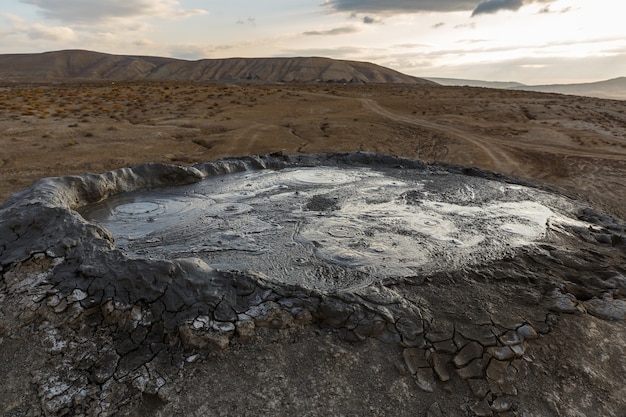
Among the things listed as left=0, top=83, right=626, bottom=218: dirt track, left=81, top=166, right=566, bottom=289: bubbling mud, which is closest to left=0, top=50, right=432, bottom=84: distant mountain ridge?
left=0, top=83, right=626, bottom=218: dirt track

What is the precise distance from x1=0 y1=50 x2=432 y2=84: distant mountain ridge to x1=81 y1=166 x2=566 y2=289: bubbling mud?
73.1 metres

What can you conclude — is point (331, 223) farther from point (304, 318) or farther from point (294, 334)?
point (294, 334)

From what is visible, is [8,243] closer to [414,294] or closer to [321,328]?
[321,328]

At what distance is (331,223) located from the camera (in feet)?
18.2

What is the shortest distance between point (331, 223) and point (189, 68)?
92.0 m

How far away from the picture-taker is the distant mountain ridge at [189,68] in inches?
3169

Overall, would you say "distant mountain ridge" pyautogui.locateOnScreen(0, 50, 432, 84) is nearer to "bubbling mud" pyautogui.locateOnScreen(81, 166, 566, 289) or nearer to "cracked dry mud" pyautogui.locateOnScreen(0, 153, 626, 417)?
"bubbling mud" pyautogui.locateOnScreen(81, 166, 566, 289)

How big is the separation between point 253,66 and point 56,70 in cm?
4014

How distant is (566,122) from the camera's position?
57.1ft

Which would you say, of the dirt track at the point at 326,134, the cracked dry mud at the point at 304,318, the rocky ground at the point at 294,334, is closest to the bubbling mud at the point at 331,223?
the cracked dry mud at the point at 304,318

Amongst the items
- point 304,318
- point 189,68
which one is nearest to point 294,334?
point 304,318

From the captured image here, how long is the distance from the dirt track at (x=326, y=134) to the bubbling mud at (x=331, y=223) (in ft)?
11.4

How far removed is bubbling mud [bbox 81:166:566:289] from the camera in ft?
14.7

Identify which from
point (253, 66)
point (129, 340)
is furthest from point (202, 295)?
point (253, 66)
